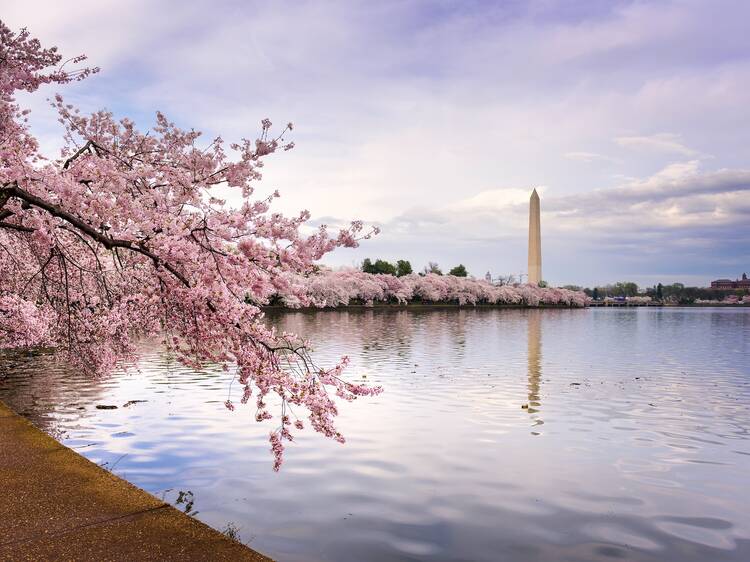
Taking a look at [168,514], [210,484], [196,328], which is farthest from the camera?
[210,484]

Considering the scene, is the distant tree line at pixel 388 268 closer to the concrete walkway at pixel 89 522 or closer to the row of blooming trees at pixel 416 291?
the row of blooming trees at pixel 416 291

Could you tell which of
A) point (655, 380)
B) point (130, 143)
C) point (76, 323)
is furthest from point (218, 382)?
point (655, 380)

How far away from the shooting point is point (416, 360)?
31578 mm

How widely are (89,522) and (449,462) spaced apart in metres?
7.94

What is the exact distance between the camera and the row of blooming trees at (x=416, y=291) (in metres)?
121

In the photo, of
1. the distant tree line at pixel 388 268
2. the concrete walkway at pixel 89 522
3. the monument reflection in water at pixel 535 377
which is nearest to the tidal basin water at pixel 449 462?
the monument reflection in water at pixel 535 377

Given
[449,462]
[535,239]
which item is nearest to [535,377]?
[449,462]

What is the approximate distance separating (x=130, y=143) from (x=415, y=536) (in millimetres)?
7550

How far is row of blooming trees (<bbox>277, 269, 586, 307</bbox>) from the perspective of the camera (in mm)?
121275

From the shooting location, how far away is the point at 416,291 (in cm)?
14950

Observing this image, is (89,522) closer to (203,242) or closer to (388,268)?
(203,242)

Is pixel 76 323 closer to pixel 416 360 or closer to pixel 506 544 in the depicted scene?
pixel 506 544

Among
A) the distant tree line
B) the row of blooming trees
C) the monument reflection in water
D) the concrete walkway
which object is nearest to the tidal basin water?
the monument reflection in water

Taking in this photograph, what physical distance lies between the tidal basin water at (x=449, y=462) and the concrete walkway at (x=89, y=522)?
1897 mm
